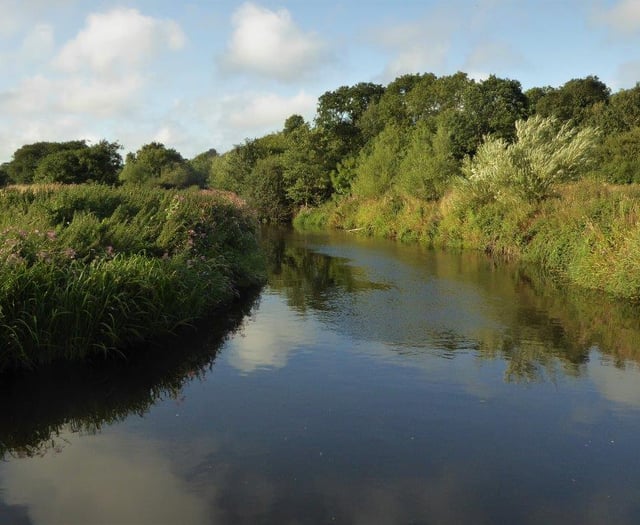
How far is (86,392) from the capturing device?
8.01 m

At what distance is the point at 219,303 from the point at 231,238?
350 cm

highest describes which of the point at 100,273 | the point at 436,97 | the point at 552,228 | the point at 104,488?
the point at 436,97

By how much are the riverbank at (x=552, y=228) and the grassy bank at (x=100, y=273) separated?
9.81 meters

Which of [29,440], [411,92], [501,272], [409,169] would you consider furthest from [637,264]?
[411,92]

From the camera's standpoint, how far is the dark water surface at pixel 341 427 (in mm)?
5320

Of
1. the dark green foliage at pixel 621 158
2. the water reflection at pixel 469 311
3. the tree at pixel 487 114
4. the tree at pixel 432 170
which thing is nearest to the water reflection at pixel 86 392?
the water reflection at pixel 469 311

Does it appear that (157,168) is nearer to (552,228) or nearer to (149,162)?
(149,162)

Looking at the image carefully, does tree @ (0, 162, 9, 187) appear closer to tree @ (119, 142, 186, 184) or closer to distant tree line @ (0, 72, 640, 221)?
distant tree line @ (0, 72, 640, 221)

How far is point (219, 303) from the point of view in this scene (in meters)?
13.7

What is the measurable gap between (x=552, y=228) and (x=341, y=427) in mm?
16971

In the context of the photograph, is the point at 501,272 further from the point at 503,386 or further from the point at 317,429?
the point at 317,429

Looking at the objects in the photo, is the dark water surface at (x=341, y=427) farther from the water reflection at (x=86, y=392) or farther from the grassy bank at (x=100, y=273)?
the grassy bank at (x=100, y=273)

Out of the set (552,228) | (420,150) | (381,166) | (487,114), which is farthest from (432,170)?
(552,228)

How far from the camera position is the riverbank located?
51.0 ft
